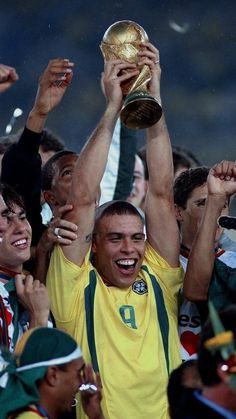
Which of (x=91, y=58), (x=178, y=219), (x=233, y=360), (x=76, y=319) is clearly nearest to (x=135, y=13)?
(x=91, y=58)

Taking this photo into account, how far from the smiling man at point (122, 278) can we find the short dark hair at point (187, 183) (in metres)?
0.26

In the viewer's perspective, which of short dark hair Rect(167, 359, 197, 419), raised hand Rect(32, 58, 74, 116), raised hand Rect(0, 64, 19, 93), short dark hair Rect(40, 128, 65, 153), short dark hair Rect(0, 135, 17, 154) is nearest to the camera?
short dark hair Rect(167, 359, 197, 419)

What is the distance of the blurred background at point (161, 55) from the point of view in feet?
31.4

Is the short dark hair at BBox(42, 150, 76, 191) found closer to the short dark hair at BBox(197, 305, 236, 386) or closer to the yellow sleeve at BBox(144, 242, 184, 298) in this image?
the yellow sleeve at BBox(144, 242, 184, 298)

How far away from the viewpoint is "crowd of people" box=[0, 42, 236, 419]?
15.4 ft

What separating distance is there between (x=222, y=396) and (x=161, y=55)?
6.73 meters

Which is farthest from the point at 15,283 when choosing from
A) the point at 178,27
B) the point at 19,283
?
the point at 178,27

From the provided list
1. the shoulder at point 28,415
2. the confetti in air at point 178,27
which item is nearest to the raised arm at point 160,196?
the shoulder at point 28,415

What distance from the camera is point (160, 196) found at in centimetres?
506

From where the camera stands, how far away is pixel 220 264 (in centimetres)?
496

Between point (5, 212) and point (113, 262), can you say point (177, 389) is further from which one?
point (5, 212)

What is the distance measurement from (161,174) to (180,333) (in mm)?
667

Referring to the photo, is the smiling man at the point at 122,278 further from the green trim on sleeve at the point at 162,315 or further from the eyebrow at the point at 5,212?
the eyebrow at the point at 5,212

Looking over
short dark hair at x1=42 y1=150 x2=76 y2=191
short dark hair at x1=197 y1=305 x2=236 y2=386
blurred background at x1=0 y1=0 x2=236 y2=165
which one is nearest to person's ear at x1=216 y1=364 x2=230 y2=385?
short dark hair at x1=197 y1=305 x2=236 y2=386
